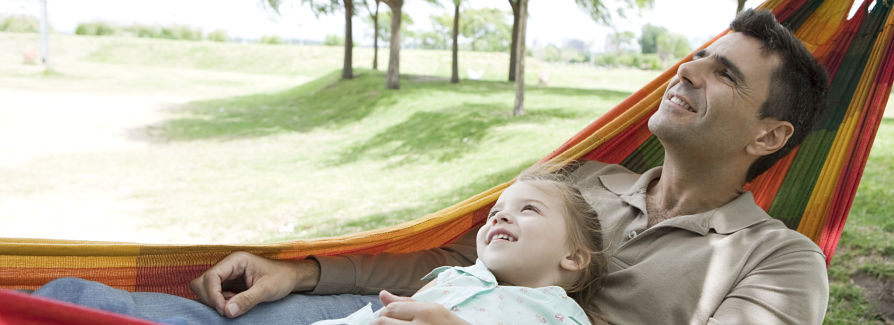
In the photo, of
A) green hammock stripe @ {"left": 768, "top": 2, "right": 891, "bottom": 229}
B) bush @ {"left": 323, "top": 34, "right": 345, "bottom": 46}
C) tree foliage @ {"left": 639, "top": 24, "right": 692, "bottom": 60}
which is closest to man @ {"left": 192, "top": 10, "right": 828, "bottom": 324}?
green hammock stripe @ {"left": 768, "top": 2, "right": 891, "bottom": 229}

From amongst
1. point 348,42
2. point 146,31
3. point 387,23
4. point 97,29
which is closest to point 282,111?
point 348,42

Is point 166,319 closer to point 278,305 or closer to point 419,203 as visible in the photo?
point 278,305

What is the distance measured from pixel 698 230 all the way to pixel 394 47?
1088cm

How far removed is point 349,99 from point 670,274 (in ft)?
38.4

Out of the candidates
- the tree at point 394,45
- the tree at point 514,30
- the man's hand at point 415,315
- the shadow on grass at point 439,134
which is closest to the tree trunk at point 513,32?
the tree at point 514,30

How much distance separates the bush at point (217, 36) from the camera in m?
32.2

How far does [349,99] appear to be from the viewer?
1300 centimetres

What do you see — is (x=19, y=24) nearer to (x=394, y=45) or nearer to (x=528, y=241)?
(x=394, y=45)

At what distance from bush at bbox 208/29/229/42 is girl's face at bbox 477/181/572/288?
3279 centimetres

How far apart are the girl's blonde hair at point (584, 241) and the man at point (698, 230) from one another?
0.03 metres

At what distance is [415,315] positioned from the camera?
1.32 meters

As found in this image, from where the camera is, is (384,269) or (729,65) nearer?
(729,65)

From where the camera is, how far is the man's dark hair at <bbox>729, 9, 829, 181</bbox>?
181 centimetres

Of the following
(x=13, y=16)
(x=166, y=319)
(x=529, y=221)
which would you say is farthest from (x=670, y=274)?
(x=13, y=16)
